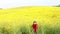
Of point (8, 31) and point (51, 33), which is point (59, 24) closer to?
point (51, 33)

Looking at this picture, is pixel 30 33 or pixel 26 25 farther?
pixel 26 25

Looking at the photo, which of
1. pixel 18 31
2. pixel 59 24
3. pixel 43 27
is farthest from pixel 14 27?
pixel 59 24

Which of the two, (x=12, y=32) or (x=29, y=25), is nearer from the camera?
(x=12, y=32)

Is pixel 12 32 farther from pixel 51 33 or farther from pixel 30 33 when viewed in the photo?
pixel 51 33

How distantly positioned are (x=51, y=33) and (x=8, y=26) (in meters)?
1.93

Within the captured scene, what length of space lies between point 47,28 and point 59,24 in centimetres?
62

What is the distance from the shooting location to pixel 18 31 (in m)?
11.4

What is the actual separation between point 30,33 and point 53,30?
48.6 inches

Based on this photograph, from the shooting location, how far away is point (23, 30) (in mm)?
11883

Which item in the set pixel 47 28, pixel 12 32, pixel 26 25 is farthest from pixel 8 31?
pixel 47 28

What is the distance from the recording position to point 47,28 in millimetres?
12133

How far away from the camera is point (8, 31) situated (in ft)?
37.8

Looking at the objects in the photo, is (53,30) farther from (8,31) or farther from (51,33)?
(8,31)

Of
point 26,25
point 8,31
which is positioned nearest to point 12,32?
point 8,31
